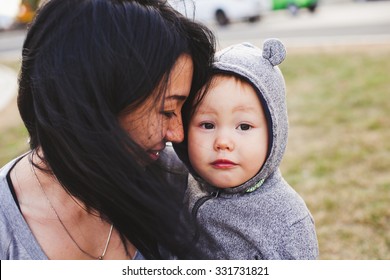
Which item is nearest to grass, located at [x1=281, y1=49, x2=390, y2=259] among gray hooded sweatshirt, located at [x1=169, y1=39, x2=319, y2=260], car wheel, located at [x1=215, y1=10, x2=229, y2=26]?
gray hooded sweatshirt, located at [x1=169, y1=39, x2=319, y2=260]

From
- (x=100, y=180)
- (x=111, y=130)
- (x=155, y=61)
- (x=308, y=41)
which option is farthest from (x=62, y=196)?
(x=308, y=41)

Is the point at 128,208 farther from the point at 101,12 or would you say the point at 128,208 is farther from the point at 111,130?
the point at 101,12

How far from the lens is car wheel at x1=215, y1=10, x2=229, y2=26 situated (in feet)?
38.8

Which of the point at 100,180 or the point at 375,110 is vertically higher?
the point at 100,180

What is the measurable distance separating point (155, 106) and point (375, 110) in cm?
372

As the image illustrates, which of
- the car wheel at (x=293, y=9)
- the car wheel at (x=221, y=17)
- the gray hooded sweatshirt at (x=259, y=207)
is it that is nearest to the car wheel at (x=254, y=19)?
the car wheel at (x=221, y=17)

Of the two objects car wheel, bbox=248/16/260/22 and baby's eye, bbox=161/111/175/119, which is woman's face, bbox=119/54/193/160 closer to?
baby's eye, bbox=161/111/175/119

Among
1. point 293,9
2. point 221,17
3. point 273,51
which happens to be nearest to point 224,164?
point 273,51

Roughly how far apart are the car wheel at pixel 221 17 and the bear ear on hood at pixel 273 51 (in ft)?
34.7

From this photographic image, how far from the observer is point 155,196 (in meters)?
1.38

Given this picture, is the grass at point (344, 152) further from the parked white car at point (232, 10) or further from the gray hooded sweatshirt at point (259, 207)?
the parked white car at point (232, 10)

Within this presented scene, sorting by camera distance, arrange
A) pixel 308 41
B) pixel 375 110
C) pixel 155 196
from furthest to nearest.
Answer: pixel 308 41
pixel 375 110
pixel 155 196

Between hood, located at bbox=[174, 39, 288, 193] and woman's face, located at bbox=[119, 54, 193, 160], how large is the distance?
0.16 m

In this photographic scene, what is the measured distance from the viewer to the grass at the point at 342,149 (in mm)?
2775
